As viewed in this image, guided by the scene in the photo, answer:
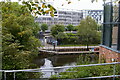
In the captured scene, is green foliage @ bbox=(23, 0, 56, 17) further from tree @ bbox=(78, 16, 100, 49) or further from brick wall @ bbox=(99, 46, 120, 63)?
tree @ bbox=(78, 16, 100, 49)

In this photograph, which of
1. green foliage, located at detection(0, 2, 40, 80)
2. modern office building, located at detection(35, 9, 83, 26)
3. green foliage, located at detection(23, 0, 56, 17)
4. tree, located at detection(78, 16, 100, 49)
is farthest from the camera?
modern office building, located at detection(35, 9, 83, 26)

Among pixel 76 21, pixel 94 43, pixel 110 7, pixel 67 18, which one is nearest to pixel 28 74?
pixel 110 7

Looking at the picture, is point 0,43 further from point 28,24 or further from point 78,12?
point 78,12

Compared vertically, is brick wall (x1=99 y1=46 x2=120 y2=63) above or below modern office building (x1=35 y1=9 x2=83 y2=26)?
below

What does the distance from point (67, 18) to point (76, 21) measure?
3964 mm

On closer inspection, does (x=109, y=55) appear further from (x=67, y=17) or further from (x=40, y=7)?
(x=67, y=17)

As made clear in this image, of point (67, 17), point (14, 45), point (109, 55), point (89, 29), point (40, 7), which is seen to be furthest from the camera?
point (67, 17)

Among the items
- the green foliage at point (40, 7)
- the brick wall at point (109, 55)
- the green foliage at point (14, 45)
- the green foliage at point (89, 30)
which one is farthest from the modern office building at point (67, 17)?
the green foliage at point (40, 7)

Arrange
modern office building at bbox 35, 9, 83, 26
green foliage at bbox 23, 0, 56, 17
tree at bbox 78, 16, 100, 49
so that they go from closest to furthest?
green foliage at bbox 23, 0, 56, 17 → tree at bbox 78, 16, 100, 49 → modern office building at bbox 35, 9, 83, 26

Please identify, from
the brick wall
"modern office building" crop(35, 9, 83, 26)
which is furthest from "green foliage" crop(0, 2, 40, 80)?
"modern office building" crop(35, 9, 83, 26)

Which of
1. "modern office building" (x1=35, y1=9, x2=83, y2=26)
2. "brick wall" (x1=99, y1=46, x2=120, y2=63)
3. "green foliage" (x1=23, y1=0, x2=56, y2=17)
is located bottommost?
"brick wall" (x1=99, y1=46, x2=120, y2=63)

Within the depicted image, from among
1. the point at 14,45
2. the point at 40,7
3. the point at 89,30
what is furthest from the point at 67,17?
the point at 40,7

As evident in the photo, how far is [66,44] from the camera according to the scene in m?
20.6

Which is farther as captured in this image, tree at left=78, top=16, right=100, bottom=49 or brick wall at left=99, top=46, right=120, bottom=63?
tree at left=78, top=16, right=100, bottom=49
